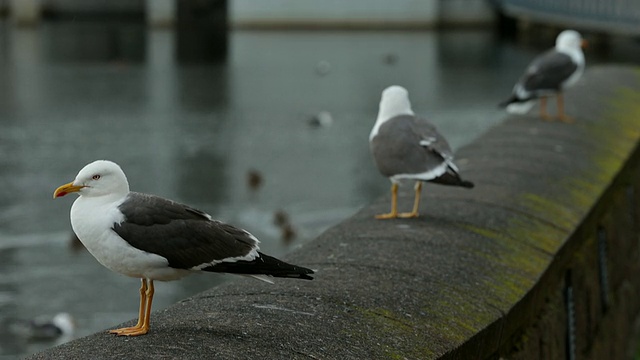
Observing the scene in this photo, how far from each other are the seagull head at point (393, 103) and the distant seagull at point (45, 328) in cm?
414

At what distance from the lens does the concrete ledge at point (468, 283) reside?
3.37 meters

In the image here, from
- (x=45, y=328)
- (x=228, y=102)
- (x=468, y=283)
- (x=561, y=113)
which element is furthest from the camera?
(x=228, y=102)

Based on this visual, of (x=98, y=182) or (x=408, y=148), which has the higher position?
(x=98, y=182)

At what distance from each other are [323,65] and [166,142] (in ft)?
46.6

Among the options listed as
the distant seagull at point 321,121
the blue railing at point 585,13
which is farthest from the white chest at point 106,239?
the blue railing at point 585,13

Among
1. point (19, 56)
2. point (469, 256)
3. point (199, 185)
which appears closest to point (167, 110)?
point (199, 185)

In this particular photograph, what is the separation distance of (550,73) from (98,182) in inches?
315

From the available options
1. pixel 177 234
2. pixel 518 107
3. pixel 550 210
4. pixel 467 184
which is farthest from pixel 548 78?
pixel 177 234

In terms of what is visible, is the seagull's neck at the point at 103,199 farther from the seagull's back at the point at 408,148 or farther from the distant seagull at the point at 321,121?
the distant seagull at the point at 321,121

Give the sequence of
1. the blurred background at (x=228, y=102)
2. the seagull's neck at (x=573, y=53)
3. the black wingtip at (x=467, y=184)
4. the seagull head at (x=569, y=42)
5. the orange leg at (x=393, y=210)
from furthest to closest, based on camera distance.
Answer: the blurred background at (x=228, y=102), the seagull head at (x=569, y=42), the seagull's neck at (x=573, y=53), the black wingtip at (x=467, y=184), the orange leg at (x=393, y=210)

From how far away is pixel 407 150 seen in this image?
5805 mm

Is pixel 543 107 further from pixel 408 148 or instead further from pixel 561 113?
pixel 408 148

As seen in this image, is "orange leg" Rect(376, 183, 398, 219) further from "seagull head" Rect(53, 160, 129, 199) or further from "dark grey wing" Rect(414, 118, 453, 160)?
"seagull head" Rect(53, 160, 129, 199)

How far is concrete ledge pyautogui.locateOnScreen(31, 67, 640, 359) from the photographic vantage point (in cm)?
337
